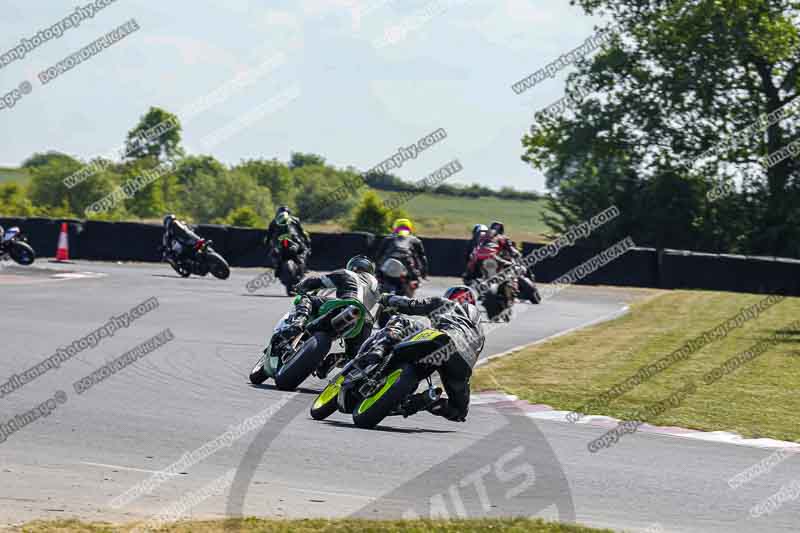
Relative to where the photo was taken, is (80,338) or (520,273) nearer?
(80,338)

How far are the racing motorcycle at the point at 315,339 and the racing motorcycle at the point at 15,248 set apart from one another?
17275 millimetres

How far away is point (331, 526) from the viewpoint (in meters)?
6.64

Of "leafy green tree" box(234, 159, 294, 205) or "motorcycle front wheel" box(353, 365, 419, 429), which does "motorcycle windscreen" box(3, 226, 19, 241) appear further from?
"leafy green tree" box(234, 159, 294, 205)

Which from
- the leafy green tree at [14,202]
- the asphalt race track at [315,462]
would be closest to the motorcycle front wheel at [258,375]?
the asphalt race track at [315,462]

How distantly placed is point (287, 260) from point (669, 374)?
9.92 m

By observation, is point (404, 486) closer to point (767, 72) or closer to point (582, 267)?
point (582, 267)

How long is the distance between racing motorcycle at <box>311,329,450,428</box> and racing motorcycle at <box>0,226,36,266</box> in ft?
63.5

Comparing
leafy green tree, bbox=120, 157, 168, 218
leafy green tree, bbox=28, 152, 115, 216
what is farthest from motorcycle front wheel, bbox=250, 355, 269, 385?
leafy green tree, bbox=120, 157, 168, 218

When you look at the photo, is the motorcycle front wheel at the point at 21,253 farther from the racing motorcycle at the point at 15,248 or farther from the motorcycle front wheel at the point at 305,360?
the motorcycle front wheel at the point at 305,360

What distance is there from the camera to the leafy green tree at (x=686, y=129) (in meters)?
41.2

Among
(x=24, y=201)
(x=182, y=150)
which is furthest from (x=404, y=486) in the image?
(x=182, y=150)

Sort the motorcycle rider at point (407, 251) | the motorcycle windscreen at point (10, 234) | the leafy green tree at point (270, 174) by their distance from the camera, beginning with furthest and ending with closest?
the leafy green tree at point (270, 174)
the motorcycle windscreen at point (10, 234)
the motorcycle rider at point (407, 251)

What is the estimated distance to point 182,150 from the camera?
134125 millimetres

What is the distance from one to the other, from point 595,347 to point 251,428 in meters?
9.16
